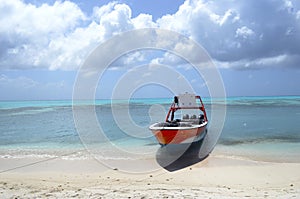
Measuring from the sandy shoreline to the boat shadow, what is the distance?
0.37 m

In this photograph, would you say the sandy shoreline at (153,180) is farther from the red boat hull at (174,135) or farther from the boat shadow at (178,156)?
the red boat hull at (174,135)

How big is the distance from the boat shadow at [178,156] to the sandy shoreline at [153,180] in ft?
1.23

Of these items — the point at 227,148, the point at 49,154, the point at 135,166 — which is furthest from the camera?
the point at 227,148

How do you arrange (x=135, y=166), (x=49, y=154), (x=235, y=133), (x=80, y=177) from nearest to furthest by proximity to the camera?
(x=80, y=177) → (x=135, y=166) → (x=49, y=154) → (x=235, y=133)

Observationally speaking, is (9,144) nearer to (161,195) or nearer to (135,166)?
(135,166)

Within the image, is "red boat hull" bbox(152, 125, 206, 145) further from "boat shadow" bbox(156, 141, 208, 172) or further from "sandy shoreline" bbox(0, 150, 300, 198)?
"sandy shoreline" bbox(0, 150, 300, 198)

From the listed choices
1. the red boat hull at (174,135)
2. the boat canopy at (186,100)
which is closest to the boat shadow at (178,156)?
the red boat hull at (174,135)

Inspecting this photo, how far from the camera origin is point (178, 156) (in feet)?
36.2

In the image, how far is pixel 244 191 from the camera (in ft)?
21.0

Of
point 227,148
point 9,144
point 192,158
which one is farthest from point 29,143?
point 227,148

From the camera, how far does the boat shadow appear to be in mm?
9665

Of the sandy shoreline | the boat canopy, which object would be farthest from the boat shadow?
the boat canopy

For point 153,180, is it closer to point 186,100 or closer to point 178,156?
point 178,156

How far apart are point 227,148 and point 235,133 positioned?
5.16 m
